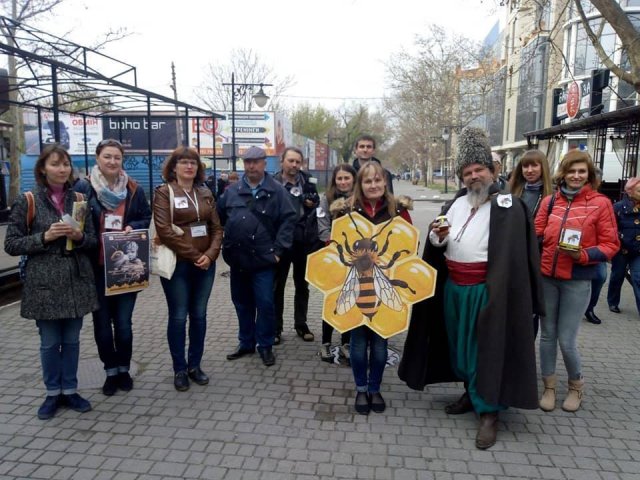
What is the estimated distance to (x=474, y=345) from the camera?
10.7 feet

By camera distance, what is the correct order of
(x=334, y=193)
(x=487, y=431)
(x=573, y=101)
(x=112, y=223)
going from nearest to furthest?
(x=487, y=431)
(x=112, y=223)
(x=334, y=193)
(x=573, y=101)

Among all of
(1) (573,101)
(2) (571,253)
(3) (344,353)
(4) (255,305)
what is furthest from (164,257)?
(1) (573,101)

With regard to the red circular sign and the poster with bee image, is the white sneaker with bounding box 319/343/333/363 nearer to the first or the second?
the poster with bee image

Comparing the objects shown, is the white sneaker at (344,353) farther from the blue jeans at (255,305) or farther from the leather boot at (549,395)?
the leather boot at (549,395)

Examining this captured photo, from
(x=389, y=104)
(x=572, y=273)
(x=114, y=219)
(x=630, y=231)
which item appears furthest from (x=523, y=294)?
(x=389, y=104)

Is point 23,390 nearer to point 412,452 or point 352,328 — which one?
point 352,328

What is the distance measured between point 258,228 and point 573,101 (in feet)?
45.2

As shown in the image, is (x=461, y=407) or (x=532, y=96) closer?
(x=461, y=407)

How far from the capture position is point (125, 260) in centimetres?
365

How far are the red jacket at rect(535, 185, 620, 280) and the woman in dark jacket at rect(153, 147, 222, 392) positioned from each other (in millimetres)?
2581

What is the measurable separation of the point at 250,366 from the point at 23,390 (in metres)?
1.84

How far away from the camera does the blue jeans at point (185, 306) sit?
12.7 feet

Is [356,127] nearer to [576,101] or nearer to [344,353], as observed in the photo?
[576,101]

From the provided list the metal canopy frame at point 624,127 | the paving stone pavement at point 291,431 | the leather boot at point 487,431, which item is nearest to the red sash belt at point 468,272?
the leather boot at point 487,431
